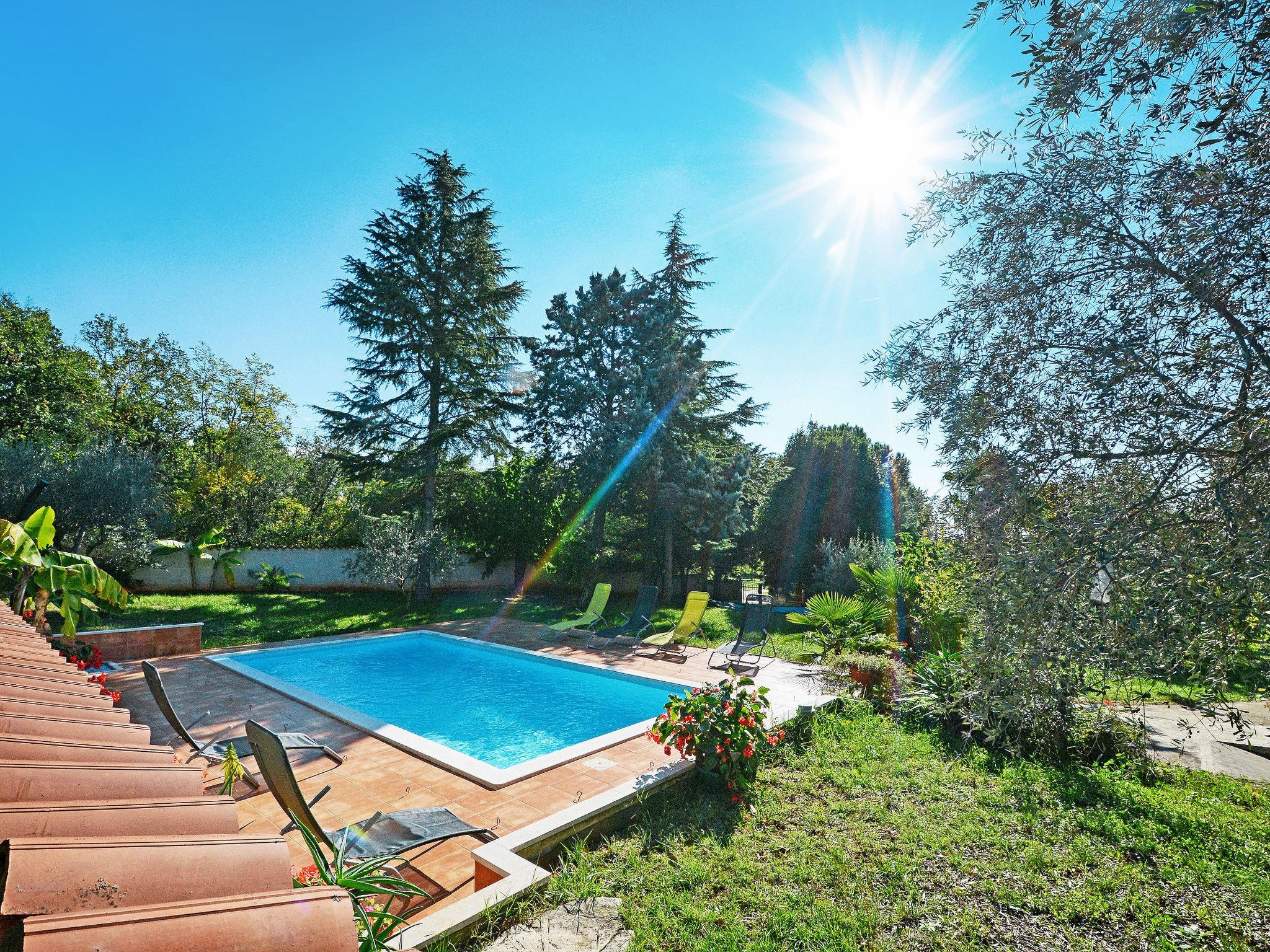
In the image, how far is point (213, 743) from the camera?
6.39 meters

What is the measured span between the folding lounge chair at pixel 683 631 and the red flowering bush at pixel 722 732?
743 cm

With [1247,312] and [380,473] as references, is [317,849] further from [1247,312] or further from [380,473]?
[380,473]

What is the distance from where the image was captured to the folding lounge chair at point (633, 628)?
14.7 metres

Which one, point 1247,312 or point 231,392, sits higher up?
point 231,392

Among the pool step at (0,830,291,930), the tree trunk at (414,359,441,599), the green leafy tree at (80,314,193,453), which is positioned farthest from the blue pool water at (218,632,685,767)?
the green leafy tree at (80,314,193,453)

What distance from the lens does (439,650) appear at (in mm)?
15156

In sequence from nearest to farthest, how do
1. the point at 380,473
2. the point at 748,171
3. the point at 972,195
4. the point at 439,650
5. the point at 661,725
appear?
the point at 972,195 < the point at 661,725 < the point at 748,171 < the point at 439,650 < the point at 380,473

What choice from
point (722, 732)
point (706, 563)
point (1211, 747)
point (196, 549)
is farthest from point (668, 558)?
point (722, 732)

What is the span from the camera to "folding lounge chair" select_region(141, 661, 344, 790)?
6.04 metres

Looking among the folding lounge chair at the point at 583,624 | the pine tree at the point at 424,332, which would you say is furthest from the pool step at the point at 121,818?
the pine tree at the point at 424,332

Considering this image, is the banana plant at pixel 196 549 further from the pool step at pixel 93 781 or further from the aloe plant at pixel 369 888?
the pool step at pixel 93 781

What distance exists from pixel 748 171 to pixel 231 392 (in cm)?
3097

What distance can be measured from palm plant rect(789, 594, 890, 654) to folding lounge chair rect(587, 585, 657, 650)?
406 centimetres

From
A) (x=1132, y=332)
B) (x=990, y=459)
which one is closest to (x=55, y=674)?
(x=990, y=459)
